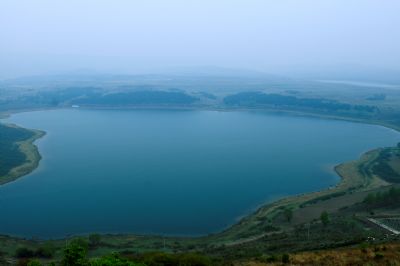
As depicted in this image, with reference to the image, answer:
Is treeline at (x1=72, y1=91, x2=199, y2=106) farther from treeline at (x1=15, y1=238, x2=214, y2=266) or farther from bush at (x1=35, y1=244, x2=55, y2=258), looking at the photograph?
treeline at (x1=15, y1=238, x2=214, y2=266)

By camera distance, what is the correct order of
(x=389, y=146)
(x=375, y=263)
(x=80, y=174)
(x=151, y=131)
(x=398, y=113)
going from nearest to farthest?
(x=375, y=263)
(x=80, y=174)
(x=389, y=146)
(x=151, y=131)
(x=398, y=113)

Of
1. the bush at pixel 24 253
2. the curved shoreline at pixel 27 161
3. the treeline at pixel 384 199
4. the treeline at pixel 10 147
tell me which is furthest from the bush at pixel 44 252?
the treeline at pixel 10 147

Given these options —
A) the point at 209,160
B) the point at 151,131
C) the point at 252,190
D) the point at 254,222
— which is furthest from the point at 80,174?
the point at 151,131

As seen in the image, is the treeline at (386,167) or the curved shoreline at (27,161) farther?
the curved shoreline at (27,161)

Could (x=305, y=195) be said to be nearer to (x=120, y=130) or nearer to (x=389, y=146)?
(x=389, y=146)

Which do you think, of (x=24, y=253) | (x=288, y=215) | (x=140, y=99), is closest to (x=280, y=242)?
(x=288, y=215)

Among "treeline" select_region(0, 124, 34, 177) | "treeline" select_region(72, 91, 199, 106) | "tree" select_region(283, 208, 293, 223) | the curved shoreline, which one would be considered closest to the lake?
the curved shoreline

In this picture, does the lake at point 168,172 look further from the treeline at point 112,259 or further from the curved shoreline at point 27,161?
the treeline at point 112,259
